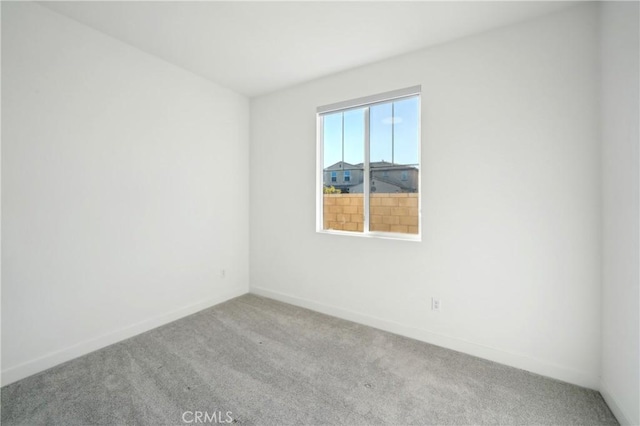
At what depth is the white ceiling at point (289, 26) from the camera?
2035 millimetres

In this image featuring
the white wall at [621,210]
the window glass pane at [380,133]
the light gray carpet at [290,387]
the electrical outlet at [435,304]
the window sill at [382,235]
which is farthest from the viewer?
the window glass pane at [380,133]

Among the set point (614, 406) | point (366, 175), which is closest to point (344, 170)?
point (366, 175)

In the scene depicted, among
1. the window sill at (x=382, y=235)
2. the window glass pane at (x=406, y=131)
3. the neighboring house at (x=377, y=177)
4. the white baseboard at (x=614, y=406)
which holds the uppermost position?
the window glass pane at (x=406, y=131)

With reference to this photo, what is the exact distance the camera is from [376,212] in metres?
2.98

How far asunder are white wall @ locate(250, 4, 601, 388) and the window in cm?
14

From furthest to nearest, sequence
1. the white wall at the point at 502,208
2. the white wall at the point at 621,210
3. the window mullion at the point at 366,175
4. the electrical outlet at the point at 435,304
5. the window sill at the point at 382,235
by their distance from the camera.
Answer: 1. the window mullion at the point at 366,175
2. the window sill at the point at 382,235
3. the electrical outlet at the point at 435,304
4. the white wall at the point at 502,208
5. the white wall at the point at 621,210

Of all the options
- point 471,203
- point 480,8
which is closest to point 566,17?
point 480,8

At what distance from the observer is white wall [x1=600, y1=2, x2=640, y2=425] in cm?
152

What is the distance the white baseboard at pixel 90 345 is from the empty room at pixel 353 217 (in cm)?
1

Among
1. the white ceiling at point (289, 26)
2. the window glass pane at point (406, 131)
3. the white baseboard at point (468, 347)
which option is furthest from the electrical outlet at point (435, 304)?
the white ceiling at point (289, 26)

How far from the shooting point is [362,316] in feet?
9.66

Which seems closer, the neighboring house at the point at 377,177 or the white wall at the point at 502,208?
the white wall at the point at 502,208

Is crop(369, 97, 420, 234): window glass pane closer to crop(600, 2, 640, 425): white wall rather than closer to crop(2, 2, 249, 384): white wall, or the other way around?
crop(600, 2, 640, 425): white wall

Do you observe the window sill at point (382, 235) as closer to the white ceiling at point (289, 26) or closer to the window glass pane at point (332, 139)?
the window glass pane at point (332, 139)
